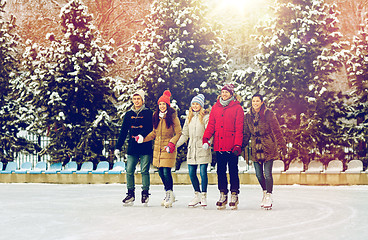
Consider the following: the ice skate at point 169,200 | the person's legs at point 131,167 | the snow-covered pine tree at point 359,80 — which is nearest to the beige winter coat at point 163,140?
the person's legs at point 131,167

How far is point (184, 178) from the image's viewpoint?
18844mm

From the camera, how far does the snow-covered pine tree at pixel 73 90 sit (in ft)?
71.2

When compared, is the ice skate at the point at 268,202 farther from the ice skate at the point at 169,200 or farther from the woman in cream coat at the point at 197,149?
the ice skate at the point at 169,200

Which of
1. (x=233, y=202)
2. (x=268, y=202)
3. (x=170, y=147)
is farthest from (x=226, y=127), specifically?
(x=268, y=202)

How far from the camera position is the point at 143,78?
22562 millimetres

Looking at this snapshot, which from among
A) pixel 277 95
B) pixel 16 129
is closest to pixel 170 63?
pixel 277 95

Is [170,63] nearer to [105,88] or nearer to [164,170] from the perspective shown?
[105,88]

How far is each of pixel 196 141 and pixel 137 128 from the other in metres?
1.21

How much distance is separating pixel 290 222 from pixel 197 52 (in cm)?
1431

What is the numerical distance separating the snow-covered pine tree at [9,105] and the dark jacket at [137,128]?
1251 cm

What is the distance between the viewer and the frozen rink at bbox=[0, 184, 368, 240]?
838 cm

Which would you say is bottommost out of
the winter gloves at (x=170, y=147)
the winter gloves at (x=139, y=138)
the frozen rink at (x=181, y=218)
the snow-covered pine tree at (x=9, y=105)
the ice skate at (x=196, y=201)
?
the frozen rink at (x=181, y=218)

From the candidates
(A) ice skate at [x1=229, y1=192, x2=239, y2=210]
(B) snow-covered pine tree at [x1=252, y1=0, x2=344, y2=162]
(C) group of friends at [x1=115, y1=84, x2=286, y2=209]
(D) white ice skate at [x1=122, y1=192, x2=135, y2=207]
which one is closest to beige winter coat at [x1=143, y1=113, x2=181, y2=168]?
(C) group of friends at [x1=115, y1=84, x2=286, y2=209]

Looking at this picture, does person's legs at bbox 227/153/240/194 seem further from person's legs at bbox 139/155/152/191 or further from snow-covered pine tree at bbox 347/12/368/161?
snow-covered pine tree at bbox 347/12/368/161
